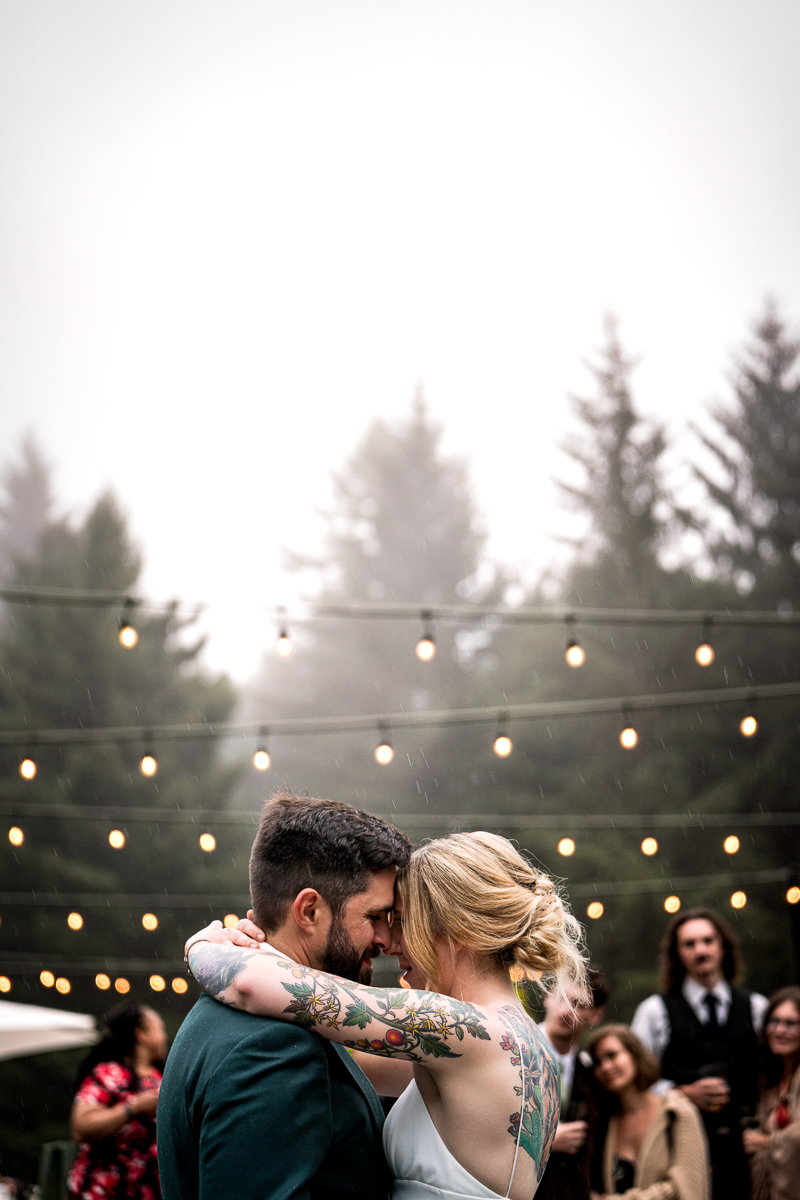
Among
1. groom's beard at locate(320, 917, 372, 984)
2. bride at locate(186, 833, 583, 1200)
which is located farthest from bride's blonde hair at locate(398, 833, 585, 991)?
groom's beard at locate(320, 917, 372, 984)

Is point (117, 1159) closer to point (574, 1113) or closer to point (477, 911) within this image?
point (574, 1113)

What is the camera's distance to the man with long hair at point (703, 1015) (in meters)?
4.79

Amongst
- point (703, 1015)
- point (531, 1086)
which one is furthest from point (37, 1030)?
point (531, 1086)

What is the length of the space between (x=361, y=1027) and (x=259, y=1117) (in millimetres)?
200

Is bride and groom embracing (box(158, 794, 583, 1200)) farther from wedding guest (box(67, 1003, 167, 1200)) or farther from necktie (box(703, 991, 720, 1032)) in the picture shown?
necktie (box(703, 991, 720, 1032))

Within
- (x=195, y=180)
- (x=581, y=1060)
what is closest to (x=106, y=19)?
(x=195, y=180)

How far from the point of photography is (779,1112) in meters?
4.31

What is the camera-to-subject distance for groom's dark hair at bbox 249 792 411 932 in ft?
5.76

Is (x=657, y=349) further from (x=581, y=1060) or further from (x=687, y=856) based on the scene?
(x=581, y=1060)

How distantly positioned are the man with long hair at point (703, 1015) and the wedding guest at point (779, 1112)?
230 mm

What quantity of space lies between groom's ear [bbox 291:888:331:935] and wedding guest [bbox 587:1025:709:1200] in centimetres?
259

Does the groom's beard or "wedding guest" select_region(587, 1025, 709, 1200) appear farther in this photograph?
"wedding guest" select_region(587, 1025, 709, 1200)

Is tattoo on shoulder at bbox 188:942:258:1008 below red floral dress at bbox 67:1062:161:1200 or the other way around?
the other way around

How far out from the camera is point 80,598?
6.00 m
